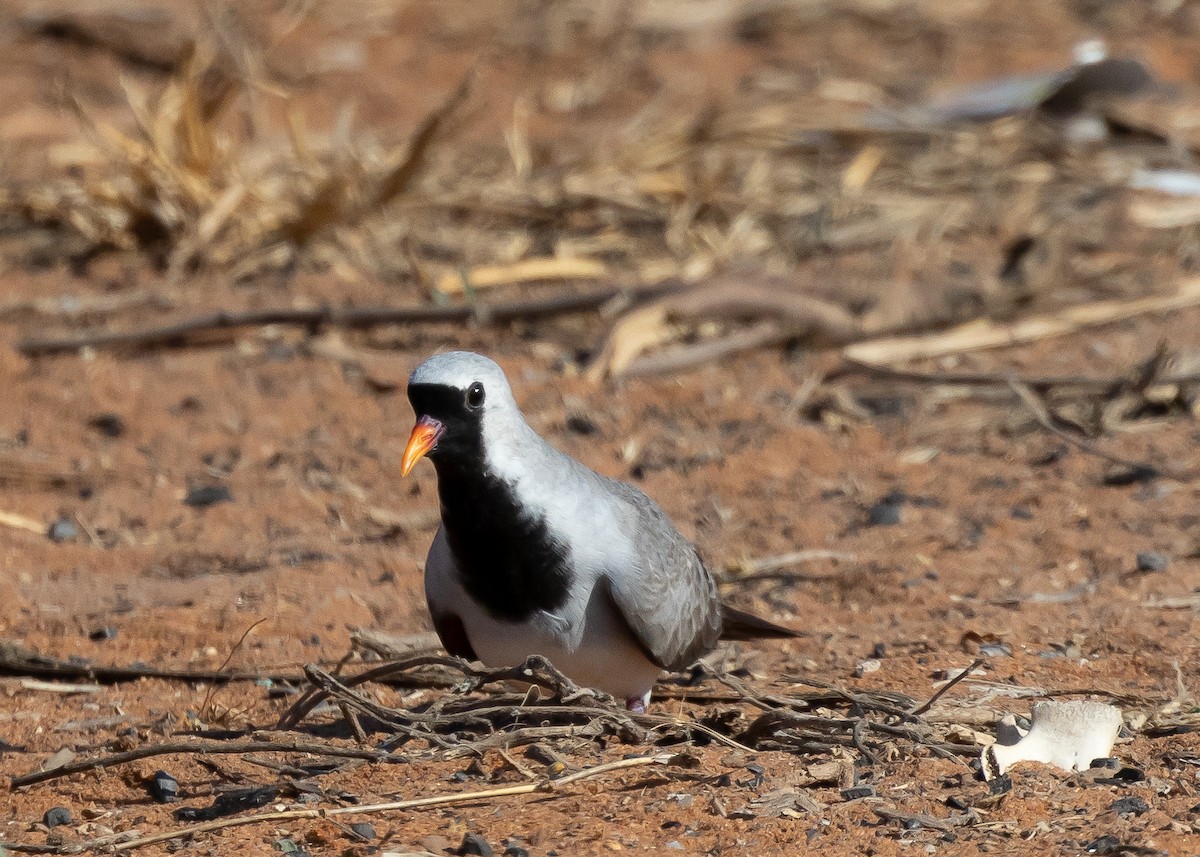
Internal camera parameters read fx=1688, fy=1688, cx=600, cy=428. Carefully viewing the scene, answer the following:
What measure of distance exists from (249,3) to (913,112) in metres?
4.57

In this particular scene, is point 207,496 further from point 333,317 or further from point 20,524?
point 333,317

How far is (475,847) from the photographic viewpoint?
3361mm

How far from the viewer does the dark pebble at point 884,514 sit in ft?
19.3

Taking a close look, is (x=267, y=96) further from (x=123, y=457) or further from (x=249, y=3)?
(x=123, y=457)

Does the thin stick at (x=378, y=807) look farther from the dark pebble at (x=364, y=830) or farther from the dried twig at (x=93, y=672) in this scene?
the dried twig at (x=93, y=672)

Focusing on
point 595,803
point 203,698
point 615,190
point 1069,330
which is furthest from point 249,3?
point 595,803

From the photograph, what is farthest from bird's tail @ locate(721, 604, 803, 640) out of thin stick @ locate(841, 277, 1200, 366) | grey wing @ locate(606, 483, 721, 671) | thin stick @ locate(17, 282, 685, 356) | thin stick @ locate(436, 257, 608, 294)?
thin stick @ locate(436, 257, 608, 294)

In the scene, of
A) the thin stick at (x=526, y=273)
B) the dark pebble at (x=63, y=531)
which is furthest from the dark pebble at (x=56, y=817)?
the thin stick at (x=526, y=273)

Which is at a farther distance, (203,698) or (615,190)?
(615,190)

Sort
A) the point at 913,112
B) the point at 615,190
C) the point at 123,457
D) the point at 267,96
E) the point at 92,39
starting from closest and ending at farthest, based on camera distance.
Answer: the point at 123,457, the point at 615,190, the point at 913,112, the point at 267,96, the point at 92,39

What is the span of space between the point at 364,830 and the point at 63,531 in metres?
2.91

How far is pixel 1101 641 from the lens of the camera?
4.71m

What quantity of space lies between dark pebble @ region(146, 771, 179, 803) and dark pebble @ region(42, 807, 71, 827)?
0.64 ft

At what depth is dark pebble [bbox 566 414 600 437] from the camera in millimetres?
6711
